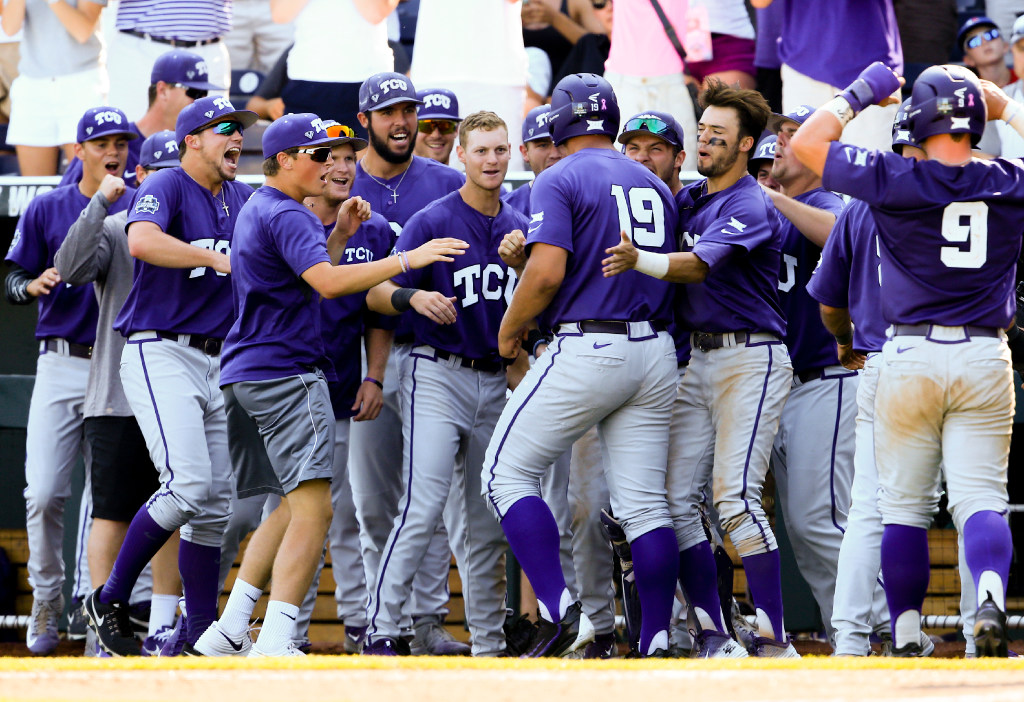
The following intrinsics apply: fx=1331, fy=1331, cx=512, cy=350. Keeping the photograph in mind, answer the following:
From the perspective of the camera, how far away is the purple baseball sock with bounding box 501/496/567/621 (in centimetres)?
440

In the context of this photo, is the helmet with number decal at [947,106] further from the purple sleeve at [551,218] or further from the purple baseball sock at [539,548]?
the purple baseball sock at [539,548]

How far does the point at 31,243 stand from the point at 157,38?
1.57 meters

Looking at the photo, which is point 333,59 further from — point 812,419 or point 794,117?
point 812,419

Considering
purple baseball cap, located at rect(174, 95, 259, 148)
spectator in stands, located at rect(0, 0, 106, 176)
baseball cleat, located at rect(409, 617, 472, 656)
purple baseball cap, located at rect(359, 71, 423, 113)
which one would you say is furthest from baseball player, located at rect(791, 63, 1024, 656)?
spectator in stands, located at rect(0, 0, 106, 176)

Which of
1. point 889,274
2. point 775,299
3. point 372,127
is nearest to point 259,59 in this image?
point 372,127

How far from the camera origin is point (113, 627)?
513 centimetres

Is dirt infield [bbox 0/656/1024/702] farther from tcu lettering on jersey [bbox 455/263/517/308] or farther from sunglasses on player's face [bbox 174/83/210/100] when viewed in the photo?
sunglasses on player's face [bbox 174/83/210/100]

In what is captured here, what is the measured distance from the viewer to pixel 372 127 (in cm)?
572

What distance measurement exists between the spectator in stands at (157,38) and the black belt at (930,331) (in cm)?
411

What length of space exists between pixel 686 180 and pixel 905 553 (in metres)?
2.72

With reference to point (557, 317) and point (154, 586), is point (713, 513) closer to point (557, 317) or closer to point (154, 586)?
point (557, 317)

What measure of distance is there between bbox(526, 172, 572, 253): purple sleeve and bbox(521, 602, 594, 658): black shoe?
4.03 ft

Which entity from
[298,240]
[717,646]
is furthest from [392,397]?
[717,646]

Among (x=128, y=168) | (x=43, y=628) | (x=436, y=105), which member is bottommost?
(x=43, y=628)
